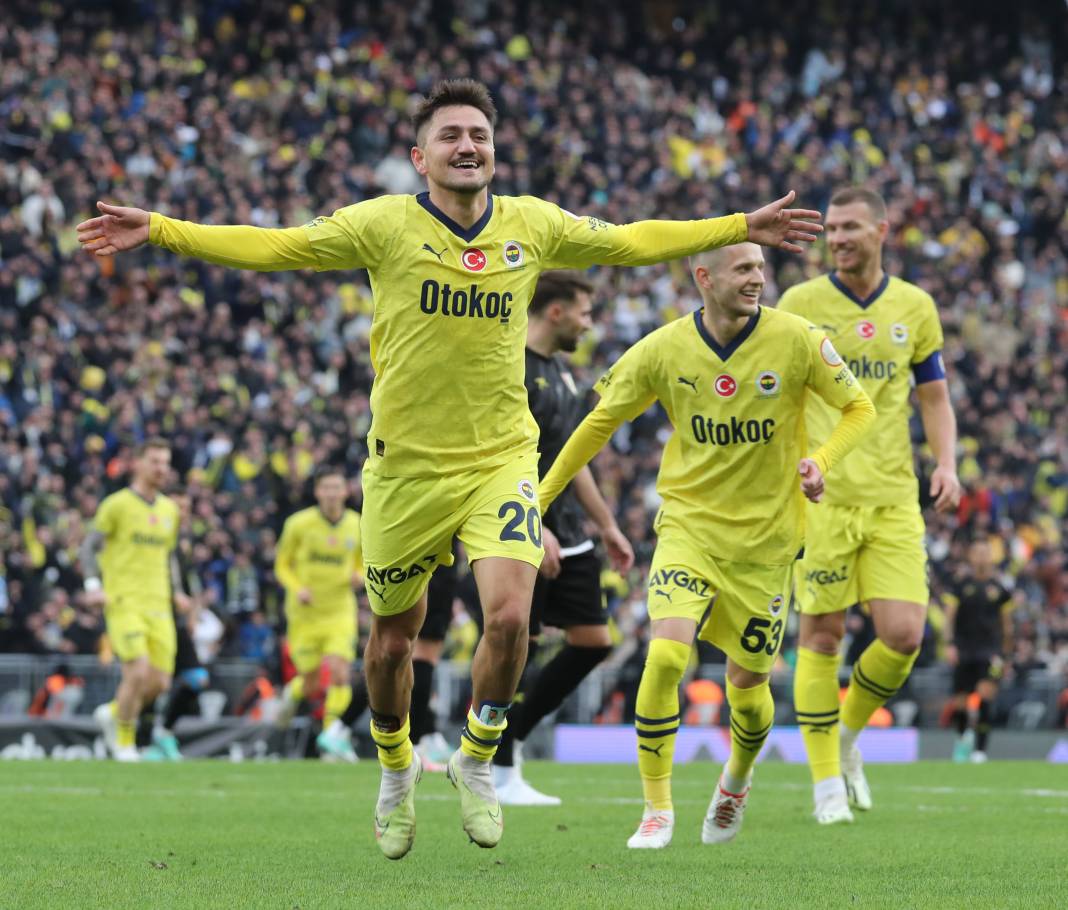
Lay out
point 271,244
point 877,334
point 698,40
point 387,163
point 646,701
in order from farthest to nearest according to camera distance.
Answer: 1. point 698,40
2. point 387,163
3. point 877,334
4. point 646,701
5. point 271,244

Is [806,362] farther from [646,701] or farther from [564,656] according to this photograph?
[564,656]

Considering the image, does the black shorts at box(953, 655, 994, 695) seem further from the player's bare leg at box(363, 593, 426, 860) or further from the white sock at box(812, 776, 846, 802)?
the player's bare leg at box(363, 593, 426, 860)

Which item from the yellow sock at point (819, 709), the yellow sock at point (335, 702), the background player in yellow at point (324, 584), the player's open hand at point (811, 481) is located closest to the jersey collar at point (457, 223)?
the player's open hand at point (811, 481)

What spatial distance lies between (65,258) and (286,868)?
16827mm

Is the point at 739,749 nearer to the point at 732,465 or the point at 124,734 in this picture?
the point at 732,465

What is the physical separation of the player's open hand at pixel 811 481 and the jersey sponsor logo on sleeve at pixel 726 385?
0.71 meters

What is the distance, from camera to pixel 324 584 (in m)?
15.7

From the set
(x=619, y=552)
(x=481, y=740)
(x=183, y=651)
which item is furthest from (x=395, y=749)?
(x=183, y=651)

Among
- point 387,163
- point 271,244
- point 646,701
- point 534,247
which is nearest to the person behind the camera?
point 271,244

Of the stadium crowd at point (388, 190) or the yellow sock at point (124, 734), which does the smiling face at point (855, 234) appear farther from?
the stadium crowd at point (388, 190)

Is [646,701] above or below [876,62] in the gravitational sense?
below

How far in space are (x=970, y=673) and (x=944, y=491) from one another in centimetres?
1007

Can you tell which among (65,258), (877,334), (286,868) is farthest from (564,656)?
(65,258)

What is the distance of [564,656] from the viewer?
1001 cm
